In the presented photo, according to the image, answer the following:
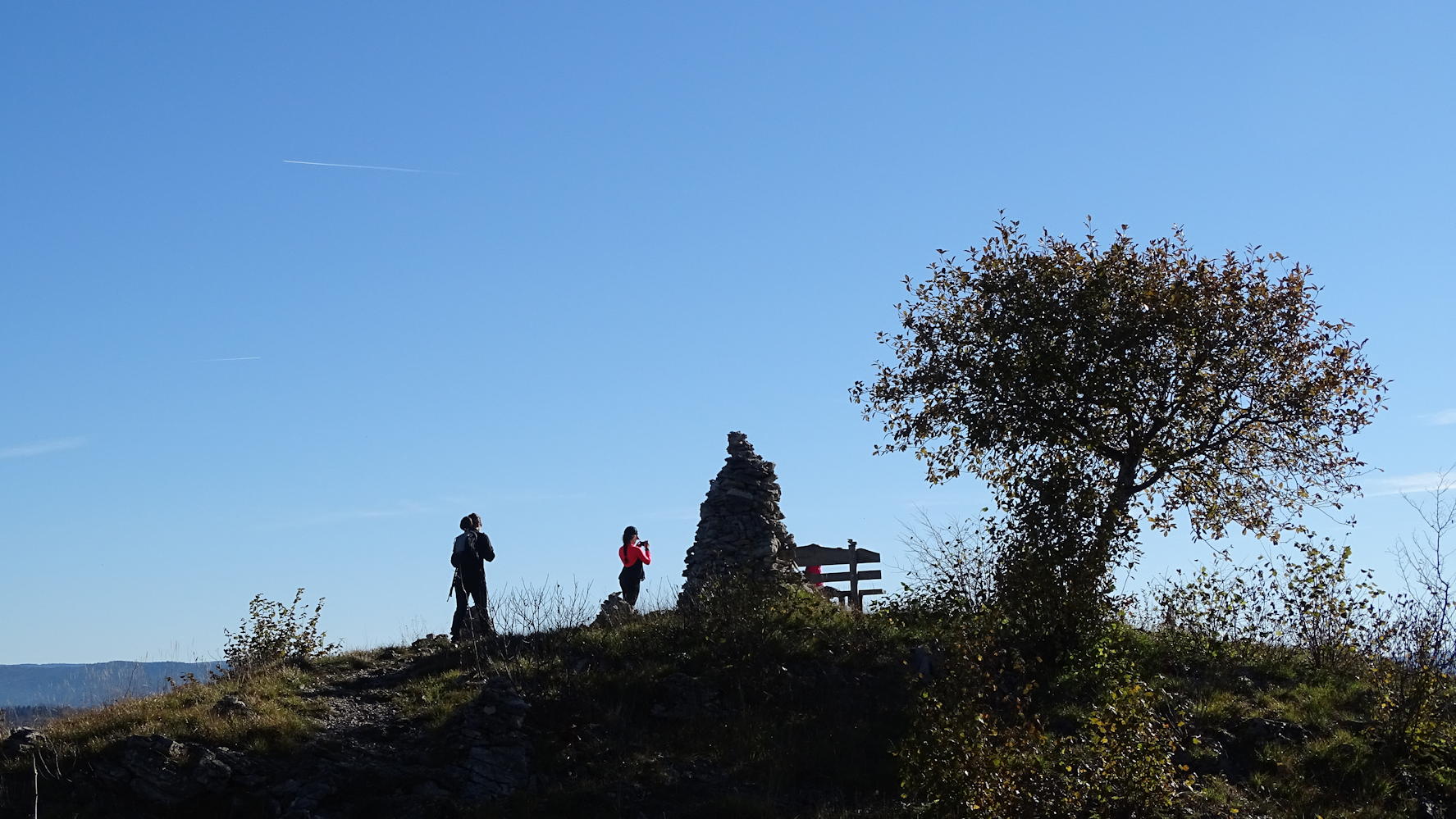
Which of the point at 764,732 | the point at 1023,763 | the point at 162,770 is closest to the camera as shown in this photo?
the point at 1023,763

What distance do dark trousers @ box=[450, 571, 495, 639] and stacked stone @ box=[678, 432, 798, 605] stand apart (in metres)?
3.77

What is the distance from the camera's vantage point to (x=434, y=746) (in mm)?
19984

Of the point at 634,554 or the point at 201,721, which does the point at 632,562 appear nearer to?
the point at 634,554

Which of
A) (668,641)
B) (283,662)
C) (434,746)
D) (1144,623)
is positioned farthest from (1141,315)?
(283,662)

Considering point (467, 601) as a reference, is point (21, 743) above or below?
below

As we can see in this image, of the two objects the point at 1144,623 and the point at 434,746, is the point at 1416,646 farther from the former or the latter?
the point at 434,746

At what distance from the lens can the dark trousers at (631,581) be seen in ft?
92.6

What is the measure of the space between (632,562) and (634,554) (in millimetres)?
191

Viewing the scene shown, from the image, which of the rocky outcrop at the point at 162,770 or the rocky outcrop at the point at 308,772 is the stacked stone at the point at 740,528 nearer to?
the rocky outcrop at the point at 308,772

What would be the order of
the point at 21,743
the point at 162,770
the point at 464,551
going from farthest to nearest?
the point at 464,551
the point at 21,743
the point at 162,770

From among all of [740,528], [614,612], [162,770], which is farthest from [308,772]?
[740,528]

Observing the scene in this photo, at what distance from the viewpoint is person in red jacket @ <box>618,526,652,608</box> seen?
28.3 metres

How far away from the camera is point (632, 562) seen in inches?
1115

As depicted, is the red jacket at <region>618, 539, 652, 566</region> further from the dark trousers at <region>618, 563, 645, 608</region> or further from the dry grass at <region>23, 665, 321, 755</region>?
the dry grass at <region>23, 665, 321, 755</region>
